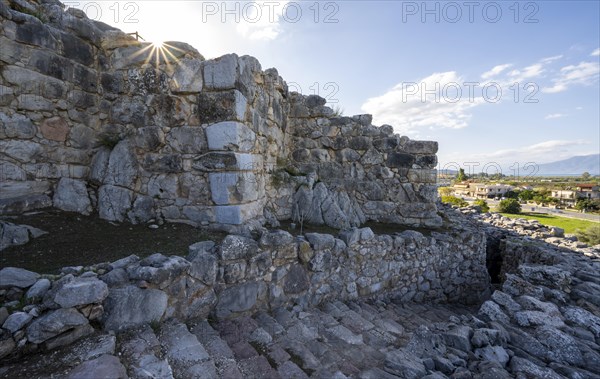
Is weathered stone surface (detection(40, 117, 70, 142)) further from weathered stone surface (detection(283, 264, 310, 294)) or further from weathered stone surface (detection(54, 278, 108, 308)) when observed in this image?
weathered stone surface (detection(283, 264, 310, 294))

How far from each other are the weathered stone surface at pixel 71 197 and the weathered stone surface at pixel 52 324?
7.72 ft

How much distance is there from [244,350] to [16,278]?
5.99 feet

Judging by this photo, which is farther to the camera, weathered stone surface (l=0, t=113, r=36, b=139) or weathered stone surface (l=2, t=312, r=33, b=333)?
weathered stone surface (l=0, t=113, r=36, b=139)

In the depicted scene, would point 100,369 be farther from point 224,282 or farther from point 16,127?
point 16,127

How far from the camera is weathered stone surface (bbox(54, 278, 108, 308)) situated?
192 cm

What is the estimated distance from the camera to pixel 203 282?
9.05 feet

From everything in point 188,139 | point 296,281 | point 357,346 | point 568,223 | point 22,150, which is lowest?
point 568,223

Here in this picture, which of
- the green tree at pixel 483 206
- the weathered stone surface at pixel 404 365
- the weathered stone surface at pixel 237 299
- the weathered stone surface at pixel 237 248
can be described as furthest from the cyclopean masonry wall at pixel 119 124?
the green tree at pixel 483 206

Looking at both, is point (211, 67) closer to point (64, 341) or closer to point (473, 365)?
point (64, 341)

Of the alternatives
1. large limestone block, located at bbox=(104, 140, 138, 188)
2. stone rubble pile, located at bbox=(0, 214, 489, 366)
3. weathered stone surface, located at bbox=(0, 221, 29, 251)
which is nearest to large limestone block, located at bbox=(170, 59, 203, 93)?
large limestone block, located at bbox=(104, 140, 138, 188)

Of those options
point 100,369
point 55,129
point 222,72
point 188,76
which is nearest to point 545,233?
point 222,72

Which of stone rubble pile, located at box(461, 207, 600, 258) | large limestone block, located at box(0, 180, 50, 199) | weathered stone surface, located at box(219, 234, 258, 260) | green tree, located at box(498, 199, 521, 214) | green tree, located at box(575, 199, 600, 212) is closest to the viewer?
weathered stone surface, located at box(219, 234, 258, 260)

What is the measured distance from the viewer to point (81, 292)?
1.99 meters

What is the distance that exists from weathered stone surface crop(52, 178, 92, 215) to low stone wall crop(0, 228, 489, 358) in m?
1.85
